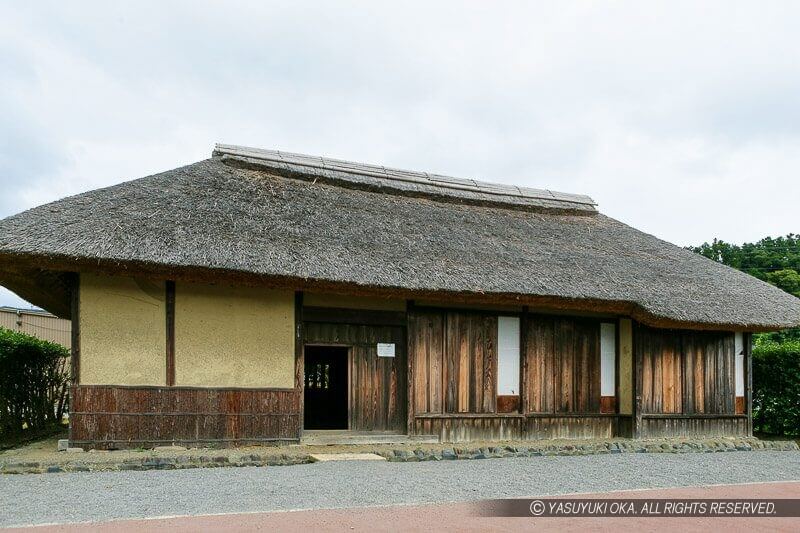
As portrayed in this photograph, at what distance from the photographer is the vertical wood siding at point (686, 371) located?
13.4 m

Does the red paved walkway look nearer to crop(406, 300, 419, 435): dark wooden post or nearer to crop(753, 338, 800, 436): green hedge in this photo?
crop(406, 300, 419, 435): dark wooden post

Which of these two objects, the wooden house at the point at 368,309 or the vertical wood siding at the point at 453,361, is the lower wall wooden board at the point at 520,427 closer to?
the wooden house at the point at 368,309

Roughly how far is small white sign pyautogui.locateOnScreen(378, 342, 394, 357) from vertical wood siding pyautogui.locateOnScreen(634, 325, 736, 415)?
4496 mm

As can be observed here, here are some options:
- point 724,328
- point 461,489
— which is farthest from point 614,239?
point 461,489

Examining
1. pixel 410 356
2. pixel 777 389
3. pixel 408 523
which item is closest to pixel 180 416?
pixel 410 356

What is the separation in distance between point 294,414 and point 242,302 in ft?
5.96

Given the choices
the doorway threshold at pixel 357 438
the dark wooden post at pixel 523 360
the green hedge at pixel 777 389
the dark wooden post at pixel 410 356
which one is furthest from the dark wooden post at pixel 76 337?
the green hedge at pixel 777 389

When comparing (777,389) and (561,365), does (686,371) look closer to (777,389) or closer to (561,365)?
(561,365)

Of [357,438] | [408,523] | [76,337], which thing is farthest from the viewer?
[357,438]

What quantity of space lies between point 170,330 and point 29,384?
4.35 m

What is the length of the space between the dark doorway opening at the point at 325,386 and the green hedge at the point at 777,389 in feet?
28.1

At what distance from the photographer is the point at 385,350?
12.1m

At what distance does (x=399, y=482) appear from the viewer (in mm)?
8016

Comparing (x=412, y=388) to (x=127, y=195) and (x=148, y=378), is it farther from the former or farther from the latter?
(x=127, y=195)
